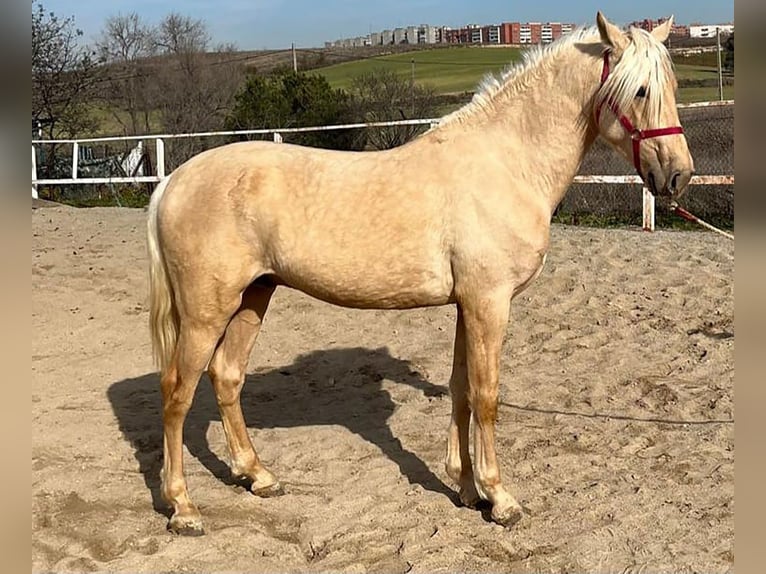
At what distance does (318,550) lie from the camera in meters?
3.04

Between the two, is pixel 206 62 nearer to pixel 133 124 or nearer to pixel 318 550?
pixel 133 124

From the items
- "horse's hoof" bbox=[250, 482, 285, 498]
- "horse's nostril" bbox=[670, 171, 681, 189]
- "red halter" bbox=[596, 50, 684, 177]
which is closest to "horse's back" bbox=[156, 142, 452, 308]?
"red halter" bbox=[596, 50, 684, 177]

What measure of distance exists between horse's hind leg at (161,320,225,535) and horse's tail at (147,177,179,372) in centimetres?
8

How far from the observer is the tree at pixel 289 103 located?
16.1m

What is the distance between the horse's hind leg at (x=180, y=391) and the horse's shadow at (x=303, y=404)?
0.23 m

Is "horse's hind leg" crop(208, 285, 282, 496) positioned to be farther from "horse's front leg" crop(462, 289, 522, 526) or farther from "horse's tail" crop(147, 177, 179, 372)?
"horse's front leg" crop(462, 289, 522, 526)

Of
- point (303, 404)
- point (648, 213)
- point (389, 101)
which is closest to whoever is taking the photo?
point (303, 404)

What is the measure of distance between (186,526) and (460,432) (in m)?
1.30

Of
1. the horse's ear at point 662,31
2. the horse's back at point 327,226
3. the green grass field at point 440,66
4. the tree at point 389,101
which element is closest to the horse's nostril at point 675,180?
the horse's ear at point 662,31

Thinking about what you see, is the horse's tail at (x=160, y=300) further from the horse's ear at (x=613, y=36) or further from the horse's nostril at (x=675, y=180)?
the horse's nostril at (x=675, y=180)

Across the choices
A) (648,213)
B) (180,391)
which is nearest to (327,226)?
(180,391)

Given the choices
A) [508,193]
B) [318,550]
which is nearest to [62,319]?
[318,550]

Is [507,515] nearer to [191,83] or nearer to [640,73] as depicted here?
[640,73]

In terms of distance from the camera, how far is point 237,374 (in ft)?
12.1
